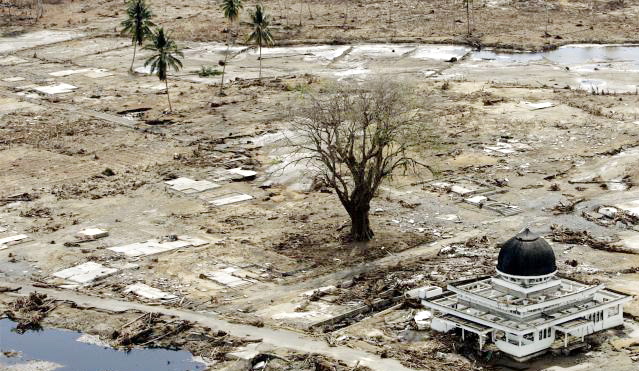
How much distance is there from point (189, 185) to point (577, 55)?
56.6m

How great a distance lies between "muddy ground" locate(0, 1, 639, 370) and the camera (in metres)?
63.7

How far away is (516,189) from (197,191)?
21704mm

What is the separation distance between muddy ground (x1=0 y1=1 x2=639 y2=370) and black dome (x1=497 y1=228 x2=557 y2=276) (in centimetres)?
421

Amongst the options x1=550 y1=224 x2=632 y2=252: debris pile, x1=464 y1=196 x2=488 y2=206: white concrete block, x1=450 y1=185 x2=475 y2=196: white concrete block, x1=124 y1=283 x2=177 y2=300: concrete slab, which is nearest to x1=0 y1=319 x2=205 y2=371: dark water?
x1=124 y1=283 x2=177 y2=300: concrete slab

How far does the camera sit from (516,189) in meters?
81.6

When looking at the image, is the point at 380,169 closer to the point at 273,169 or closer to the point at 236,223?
the point at 236,223

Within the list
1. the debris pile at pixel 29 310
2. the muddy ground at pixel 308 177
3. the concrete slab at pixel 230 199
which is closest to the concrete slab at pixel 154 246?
the muddy ground at pixel 308 177

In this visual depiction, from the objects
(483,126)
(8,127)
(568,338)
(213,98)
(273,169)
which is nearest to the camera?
(568,338)

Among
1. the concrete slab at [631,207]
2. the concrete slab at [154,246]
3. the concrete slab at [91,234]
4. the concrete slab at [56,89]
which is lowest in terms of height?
the concrete slab at [631,207]

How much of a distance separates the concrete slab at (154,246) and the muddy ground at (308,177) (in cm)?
73

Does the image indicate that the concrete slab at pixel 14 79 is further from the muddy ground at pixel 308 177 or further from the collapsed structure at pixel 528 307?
the collapsed structure at pixel 528 307

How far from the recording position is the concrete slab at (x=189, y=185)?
8388cm

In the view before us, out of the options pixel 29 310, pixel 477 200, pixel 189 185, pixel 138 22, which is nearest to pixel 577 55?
pixel 138 22

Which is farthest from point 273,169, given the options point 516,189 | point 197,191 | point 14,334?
point 14,334
